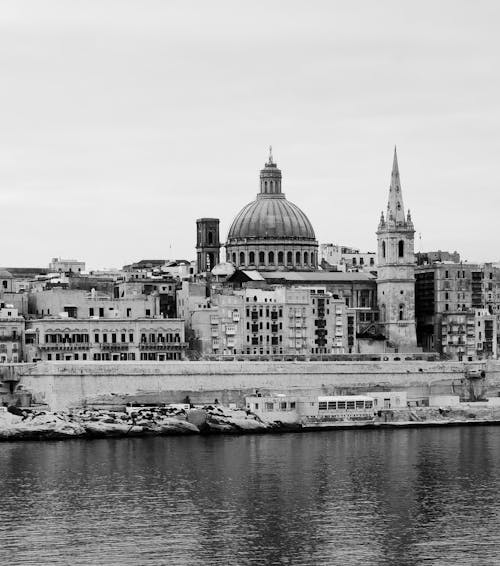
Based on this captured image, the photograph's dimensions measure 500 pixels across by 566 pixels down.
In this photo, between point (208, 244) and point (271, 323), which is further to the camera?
point (208, 244)

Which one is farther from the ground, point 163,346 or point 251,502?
point 163,346

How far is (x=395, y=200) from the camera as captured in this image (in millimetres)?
96312

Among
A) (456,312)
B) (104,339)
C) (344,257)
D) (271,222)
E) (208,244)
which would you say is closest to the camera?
(104,339)

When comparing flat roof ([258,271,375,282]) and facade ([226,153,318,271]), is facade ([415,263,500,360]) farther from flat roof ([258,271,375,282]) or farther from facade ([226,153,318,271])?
facade ([226,153,318,271])

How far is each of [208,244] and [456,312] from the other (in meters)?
17.5

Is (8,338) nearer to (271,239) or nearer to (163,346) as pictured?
(163,346)

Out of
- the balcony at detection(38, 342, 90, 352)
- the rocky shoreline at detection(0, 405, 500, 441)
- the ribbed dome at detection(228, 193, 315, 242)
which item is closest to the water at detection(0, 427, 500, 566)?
the rocky shoreline at detection(0, 405, 500, 441)

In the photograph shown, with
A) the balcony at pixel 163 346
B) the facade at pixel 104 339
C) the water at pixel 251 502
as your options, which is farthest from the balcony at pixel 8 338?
the water at pixel 251 502

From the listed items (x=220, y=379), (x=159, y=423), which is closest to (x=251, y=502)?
(x=159, y=423)

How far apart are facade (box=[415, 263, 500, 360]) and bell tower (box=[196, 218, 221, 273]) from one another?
1303 centimetres

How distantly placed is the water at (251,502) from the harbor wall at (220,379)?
8966 mm

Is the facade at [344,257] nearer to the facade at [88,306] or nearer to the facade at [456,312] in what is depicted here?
the facade at [456,312]

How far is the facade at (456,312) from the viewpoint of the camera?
314 ft

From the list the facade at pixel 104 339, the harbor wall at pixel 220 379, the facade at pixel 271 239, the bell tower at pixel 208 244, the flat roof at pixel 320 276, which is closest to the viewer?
the harbor wall at pixel 220 379
